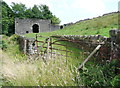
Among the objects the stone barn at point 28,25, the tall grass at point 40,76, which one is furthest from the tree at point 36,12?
the tall grass at point 40,76

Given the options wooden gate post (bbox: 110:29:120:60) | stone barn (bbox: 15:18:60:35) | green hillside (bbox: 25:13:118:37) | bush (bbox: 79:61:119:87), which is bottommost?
bush (bbox: 79:61:119:87)

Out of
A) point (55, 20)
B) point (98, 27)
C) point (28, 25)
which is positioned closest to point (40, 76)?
point (98, 27)

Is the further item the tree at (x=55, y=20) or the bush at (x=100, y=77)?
the tree at (x=55, y=20)

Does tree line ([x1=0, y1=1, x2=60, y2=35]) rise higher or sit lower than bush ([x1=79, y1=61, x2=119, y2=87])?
higher

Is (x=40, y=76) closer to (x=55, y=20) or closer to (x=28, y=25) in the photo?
(x=28, y=25)

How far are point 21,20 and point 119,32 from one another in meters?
26.8

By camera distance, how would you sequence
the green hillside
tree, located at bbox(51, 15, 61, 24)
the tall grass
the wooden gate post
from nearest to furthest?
the tall grass
the wooden gate post
the green hillside
tree, located at bbox(51, 15, 61, 24)

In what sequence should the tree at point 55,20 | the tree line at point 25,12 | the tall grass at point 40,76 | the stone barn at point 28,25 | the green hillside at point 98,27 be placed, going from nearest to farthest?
1. the tall grass at point 40,76
2. the green hillside at point 98,27
3. the stone barn at point 28,25
4. the tree line at point 25,12
5. the tree at point 55,20

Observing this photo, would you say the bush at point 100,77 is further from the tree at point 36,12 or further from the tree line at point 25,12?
the tree at point 36,12

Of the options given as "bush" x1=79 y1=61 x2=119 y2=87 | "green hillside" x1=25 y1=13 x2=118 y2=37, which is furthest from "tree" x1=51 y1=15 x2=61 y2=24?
"bush" x1=79 y1=61 x2=119 y2=87

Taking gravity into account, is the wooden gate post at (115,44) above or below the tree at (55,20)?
below

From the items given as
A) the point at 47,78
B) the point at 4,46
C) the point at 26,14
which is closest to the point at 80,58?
the point at 47,78

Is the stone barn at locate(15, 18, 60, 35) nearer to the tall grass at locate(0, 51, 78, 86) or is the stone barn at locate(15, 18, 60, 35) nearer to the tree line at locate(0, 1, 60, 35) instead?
the tree line at locate(0, 1, 60, 35)

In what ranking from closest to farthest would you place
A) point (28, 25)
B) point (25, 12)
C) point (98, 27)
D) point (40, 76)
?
point (40, 76), point (98, 27), point (28, 25), point (25, 12)
